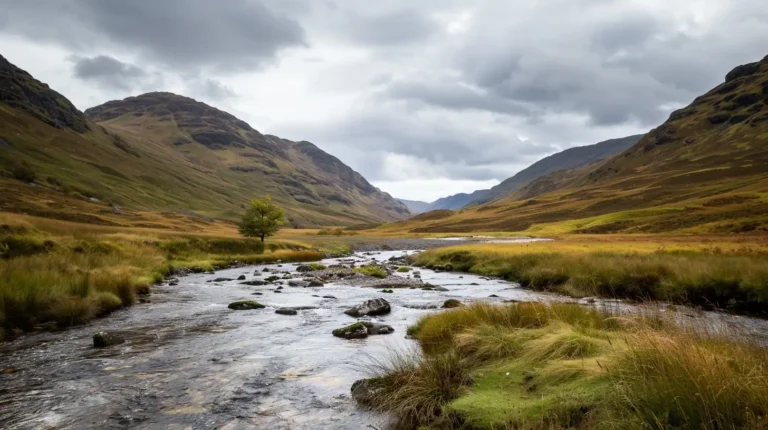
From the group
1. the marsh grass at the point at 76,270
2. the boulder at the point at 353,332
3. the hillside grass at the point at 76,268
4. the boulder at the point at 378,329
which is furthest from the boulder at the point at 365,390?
the marsh grass at the point at 76,270

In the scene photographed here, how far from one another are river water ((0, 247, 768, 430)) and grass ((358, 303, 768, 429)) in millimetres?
1254

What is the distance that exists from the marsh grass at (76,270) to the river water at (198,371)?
135 centimetres

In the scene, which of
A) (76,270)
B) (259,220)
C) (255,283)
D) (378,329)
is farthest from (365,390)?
(259,220)

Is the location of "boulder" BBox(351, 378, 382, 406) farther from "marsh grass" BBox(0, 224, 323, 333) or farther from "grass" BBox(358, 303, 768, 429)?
"marsh grass" BBox(0, 224, 323, 333)

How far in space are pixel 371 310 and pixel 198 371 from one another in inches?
421

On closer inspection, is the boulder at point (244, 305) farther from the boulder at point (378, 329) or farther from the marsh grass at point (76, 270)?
the boulder at point (378, 329)

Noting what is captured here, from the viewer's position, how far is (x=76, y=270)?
22875mm

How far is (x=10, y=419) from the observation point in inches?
352

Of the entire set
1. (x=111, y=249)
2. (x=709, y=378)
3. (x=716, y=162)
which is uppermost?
(x=716, y=162)

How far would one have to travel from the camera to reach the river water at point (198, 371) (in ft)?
30.3

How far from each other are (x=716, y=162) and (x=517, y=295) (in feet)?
703

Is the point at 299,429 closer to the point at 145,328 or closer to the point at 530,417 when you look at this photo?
the point at 530,417

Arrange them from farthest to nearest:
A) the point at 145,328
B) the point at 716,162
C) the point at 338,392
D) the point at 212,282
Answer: the point at 716,162, the point at 212,282, the point at 145,328, the point at 338,392

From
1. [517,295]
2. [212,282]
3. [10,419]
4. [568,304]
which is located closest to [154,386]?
[10,419]
